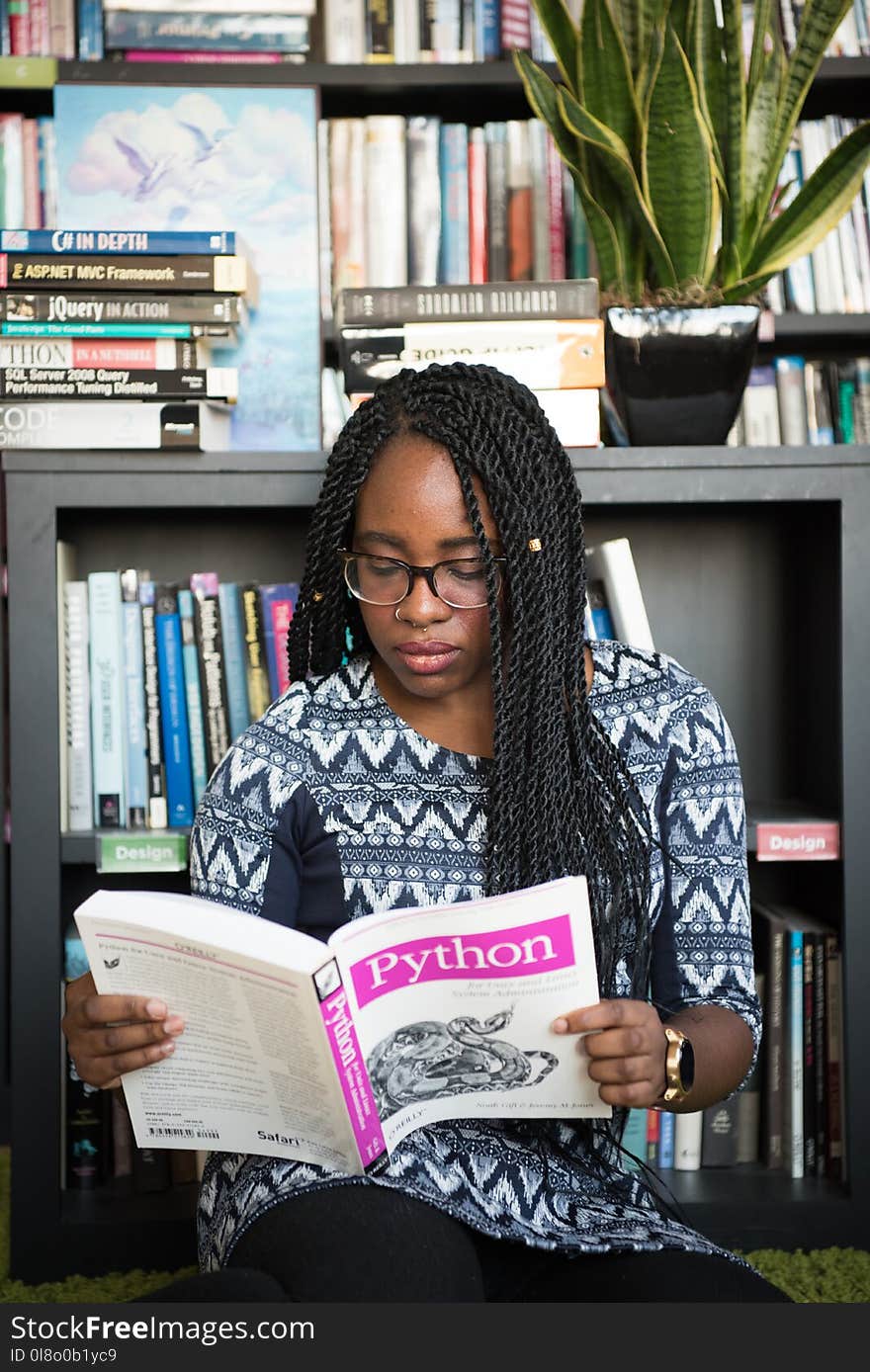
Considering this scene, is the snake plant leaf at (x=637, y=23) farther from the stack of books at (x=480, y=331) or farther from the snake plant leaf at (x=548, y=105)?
the stack of books at (x=480, y=331)

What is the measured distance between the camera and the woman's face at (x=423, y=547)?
3.35 feet

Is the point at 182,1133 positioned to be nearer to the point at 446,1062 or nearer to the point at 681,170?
the point at 446,1062

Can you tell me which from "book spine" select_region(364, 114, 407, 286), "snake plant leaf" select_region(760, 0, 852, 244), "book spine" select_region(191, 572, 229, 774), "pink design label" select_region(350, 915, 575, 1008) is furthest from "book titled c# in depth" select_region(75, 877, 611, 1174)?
"book spine" select_region(364, 114, 407, 286)

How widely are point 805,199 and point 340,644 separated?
0.70 metres

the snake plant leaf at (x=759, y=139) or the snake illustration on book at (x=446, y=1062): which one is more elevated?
the snake plant leaf at (x=759, y=139)

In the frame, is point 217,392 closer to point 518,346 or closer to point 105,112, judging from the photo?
point 518,346

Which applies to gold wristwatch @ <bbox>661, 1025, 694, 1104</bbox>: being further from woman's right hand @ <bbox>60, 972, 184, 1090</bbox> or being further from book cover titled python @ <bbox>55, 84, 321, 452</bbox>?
book cover titled python @ <bbox>55, 84, 321, 452</bbox>

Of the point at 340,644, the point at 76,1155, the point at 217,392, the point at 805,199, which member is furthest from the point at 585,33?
the point at 76,1155

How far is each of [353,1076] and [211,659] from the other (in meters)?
0.70

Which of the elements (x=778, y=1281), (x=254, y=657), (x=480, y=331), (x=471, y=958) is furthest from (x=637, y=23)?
(x=778, y=1281)

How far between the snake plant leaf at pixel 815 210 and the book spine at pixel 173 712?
725 mm

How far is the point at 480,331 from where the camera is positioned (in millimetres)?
1344

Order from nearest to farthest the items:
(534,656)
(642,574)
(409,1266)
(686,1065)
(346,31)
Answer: (409,1266), (686,1065), (534,656), (642,574), (346,31)

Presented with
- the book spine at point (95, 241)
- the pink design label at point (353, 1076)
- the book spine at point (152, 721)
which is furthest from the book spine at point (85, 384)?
the pink design label at point (353, 1076)
